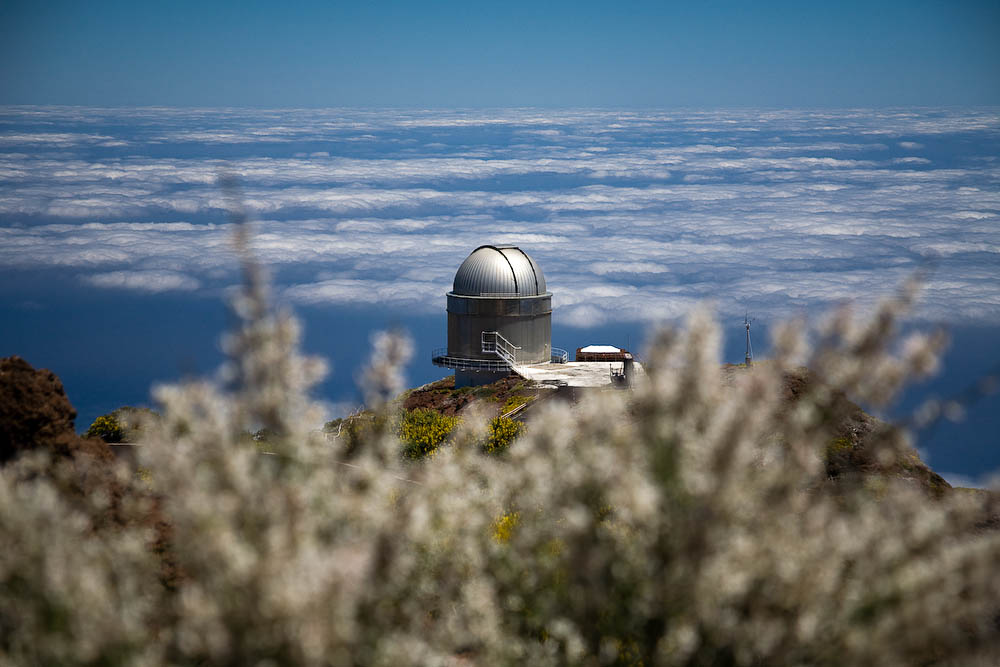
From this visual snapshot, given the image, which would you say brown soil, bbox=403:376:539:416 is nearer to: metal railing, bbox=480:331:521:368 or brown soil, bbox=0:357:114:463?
metal railing, bbox=480:331:521:368

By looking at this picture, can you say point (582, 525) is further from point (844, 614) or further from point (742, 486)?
point (844, 614)

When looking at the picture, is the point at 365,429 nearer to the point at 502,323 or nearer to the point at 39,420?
the point at 39,420

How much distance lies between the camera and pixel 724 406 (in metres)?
7.04

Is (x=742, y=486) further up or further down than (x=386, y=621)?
further up

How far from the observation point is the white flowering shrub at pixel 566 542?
19.4ft

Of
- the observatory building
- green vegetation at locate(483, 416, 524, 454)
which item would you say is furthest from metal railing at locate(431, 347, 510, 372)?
green vegetation at locate(483, 416, 524, 454)

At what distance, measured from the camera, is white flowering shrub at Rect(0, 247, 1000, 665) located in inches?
233

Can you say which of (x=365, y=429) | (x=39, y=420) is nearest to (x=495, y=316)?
(x=39, y=420)

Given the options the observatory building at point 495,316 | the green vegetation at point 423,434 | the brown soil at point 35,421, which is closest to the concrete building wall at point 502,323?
the observatory building at point 495,316

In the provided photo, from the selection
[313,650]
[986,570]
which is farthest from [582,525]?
[986,570]

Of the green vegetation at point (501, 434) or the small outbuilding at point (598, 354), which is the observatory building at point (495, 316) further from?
the green vegetation at point (501, 434)

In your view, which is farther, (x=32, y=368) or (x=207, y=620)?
(x=32, y=368)

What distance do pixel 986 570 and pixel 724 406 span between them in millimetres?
2145

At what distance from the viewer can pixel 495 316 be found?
53.6 meters
